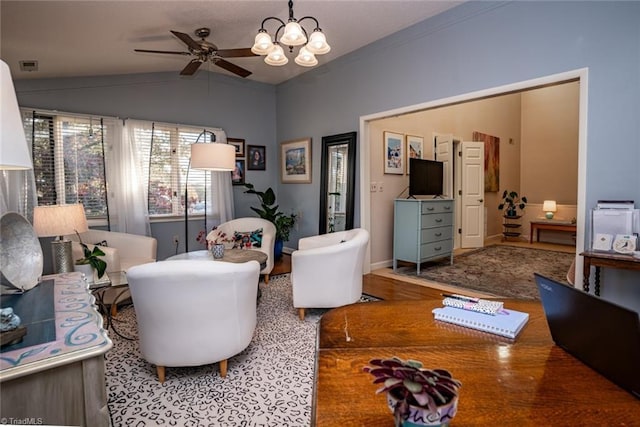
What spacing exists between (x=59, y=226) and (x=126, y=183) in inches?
88.6

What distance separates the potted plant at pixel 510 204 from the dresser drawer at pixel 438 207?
3.44 metres

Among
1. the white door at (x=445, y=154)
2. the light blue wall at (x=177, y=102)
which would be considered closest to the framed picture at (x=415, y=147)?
the white door at (x=445, y=154)

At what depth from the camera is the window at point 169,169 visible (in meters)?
4.92

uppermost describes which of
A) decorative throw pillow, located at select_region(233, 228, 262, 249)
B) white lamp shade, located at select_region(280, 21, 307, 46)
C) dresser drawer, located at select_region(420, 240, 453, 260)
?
white lamp shade, located at select_region(280, 21, 307, 46)

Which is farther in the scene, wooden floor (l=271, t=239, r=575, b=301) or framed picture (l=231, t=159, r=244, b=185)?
framed picture (l=231, t=159, r=244, b=185)

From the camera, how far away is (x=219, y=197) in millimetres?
5504

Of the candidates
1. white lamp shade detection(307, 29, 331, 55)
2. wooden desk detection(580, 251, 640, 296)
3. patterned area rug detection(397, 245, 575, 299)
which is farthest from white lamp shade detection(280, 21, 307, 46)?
patterned area rug detection(397, 245, 575, 299)

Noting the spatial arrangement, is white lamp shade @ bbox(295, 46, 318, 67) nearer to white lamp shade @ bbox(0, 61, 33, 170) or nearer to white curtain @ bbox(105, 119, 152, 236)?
white lamp shade @ bbox(0, 61, 33, 170)

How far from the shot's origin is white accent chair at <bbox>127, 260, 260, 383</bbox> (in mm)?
1982

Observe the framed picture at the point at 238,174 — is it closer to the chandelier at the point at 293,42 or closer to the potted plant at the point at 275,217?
the potted plant at the point at 275,217

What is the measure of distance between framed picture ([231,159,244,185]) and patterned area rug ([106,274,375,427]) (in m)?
3.33

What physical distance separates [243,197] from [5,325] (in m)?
5.03

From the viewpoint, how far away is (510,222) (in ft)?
26.5

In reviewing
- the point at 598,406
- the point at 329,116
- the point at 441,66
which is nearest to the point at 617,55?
the point at 441,66
